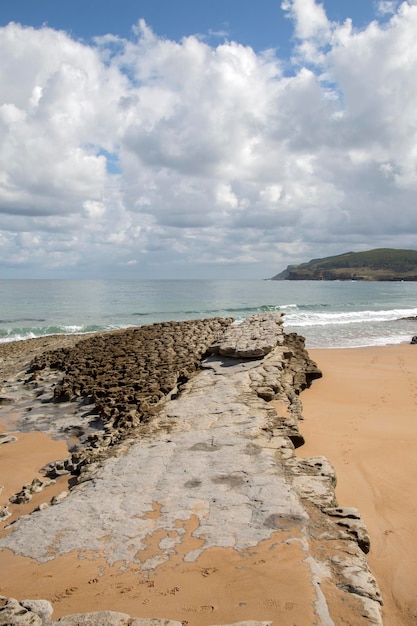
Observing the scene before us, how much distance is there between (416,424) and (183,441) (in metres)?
5.40

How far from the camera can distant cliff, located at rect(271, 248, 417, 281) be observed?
142m

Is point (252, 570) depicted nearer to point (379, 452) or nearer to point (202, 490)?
point (202, 490)

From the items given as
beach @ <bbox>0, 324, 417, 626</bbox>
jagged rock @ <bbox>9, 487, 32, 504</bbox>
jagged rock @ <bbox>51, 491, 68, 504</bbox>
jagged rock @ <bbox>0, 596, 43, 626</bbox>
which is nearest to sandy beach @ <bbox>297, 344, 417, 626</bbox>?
beach @ <bbox>0, 324, 417, 626</bbox>

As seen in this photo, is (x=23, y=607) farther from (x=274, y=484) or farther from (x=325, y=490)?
(x=325, y=490)

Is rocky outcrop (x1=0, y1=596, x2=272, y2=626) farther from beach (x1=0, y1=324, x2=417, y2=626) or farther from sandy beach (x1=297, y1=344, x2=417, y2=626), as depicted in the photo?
sandy beach (x1=297, y1=344, x2=417, y2=626)

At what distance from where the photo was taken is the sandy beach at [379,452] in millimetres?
4693

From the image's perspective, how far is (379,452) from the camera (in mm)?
7871

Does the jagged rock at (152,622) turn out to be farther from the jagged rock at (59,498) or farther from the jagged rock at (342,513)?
the jagged rock at (59,498)

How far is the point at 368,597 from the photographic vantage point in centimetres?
357

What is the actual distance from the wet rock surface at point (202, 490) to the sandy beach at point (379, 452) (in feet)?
1.88

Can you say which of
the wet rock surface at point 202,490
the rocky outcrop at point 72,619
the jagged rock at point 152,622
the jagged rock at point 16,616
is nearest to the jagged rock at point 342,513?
the wet rock surface at point 202,490

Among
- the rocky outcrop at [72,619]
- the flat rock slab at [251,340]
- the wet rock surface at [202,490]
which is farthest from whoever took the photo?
the flat rock slab at [251,340]

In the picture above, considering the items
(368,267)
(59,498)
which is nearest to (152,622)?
(59,498)

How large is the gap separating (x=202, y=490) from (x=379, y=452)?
408 cm
